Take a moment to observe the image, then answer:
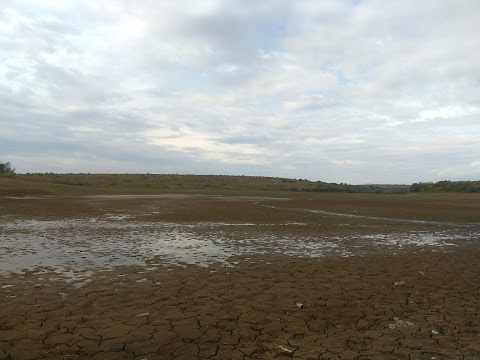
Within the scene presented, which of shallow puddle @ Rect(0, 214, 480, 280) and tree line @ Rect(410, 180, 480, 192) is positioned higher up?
tree line @ Rect(410, 180, 480, 192)

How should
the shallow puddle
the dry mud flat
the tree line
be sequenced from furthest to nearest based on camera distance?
the tree line → the shallow puddle → the dry mud flat

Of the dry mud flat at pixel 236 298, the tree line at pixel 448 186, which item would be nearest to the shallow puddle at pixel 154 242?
the dry mud flat at pixel 236 298

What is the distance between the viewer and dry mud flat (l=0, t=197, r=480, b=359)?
543 cm

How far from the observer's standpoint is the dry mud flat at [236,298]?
214 inches

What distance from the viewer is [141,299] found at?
7512 mm

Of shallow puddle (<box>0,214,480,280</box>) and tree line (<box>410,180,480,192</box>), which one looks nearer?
shallow puddle (<box>0,214,480,280</box>)

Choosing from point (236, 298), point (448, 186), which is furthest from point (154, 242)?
point (448, 186)

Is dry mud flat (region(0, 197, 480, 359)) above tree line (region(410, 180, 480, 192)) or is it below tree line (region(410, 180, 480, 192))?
below

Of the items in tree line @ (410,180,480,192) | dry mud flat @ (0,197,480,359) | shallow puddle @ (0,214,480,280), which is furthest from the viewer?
tree line @ (410,180,480,192)

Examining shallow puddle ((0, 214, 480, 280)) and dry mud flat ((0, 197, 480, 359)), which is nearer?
dry mud flat ((0, 197, 480, 359))

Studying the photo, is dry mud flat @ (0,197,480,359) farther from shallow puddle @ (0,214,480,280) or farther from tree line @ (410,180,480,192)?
tree line @ (410,180,480,192)

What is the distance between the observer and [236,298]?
7.69 m

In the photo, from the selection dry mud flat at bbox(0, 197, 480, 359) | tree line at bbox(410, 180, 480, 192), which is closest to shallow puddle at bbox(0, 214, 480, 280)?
dry mud flat at bbox(0, 197, 480, 359)

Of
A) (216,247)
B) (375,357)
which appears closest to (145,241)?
(216,247)
